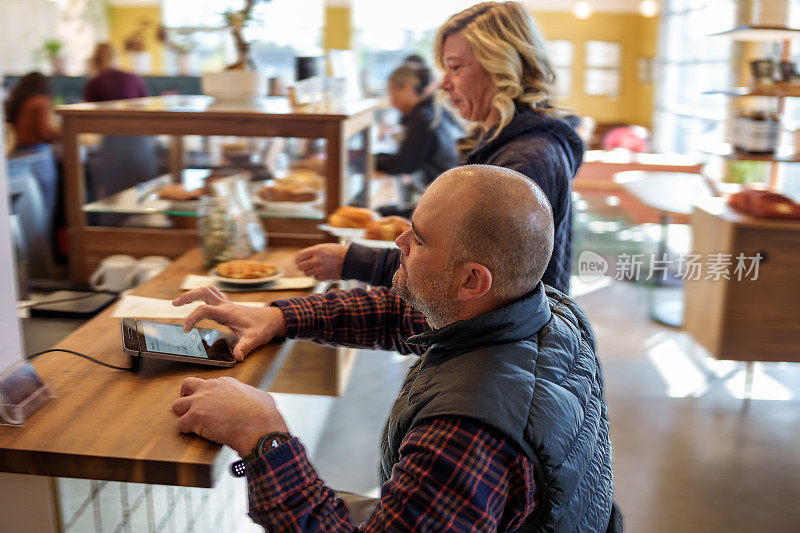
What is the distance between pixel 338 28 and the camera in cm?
1252

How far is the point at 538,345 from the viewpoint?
1.19m

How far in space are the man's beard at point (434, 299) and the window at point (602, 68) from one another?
12.3m

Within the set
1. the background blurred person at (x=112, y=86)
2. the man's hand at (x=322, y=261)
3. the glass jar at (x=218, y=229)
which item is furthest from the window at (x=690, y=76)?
the man's hand at (x=322, y=261)

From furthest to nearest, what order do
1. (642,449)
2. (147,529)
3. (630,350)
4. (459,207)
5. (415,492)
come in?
(630,350) → (642,449) → (147,529) → (459,207) → (415,492)

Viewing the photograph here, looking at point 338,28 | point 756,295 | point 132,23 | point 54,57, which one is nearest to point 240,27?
point 756,295

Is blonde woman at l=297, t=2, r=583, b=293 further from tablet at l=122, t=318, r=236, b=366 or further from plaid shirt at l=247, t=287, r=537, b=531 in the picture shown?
plaid shirt at l=247, t=287, r=537, b=531

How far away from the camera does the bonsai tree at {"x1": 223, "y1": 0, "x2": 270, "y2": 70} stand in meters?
2.76

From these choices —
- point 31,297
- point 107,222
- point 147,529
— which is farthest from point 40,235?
point 147,529

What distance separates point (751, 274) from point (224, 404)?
3216mm

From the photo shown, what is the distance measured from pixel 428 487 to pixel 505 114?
1.16 meters

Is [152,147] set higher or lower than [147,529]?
higher

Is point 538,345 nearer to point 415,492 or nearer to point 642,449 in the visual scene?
point 415,492

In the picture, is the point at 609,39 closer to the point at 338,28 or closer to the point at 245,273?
the point at 338,28

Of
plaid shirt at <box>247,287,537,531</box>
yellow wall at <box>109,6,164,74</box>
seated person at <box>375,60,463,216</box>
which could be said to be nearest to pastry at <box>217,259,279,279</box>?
plaid shirt at <box>247,287,537,531</box>
